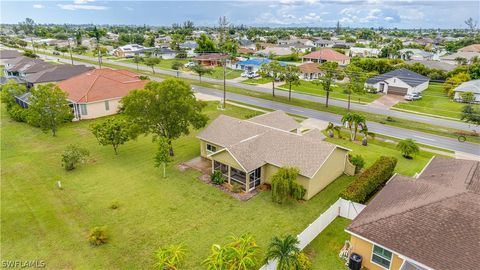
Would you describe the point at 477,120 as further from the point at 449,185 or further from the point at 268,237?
the point at 268,237

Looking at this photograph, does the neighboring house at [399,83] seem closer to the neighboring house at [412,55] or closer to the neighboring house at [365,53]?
the neighboring house at [412,55]

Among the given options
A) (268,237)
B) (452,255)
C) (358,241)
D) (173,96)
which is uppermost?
(173,96)

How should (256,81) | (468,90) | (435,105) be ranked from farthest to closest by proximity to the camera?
(256,81)
(468,90)
(435,105)

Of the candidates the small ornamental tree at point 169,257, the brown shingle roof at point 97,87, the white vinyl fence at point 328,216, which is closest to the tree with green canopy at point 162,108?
the small ornamental tree at point 169,257

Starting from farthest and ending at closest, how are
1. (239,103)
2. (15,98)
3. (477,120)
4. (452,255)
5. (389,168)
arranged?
(239,103) → (15,98) → (477,120) → (389,168) → (452,255)

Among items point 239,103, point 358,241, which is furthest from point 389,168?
point 239,103

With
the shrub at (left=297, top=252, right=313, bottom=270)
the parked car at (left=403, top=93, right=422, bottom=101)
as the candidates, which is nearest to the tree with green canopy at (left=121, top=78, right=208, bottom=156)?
the shrub at (left=297, top=252, right=313, bottom=270)

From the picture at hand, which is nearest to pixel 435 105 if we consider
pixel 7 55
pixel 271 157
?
pixel 271 157

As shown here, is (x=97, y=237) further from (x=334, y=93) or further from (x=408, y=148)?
(x=334, y=93)
